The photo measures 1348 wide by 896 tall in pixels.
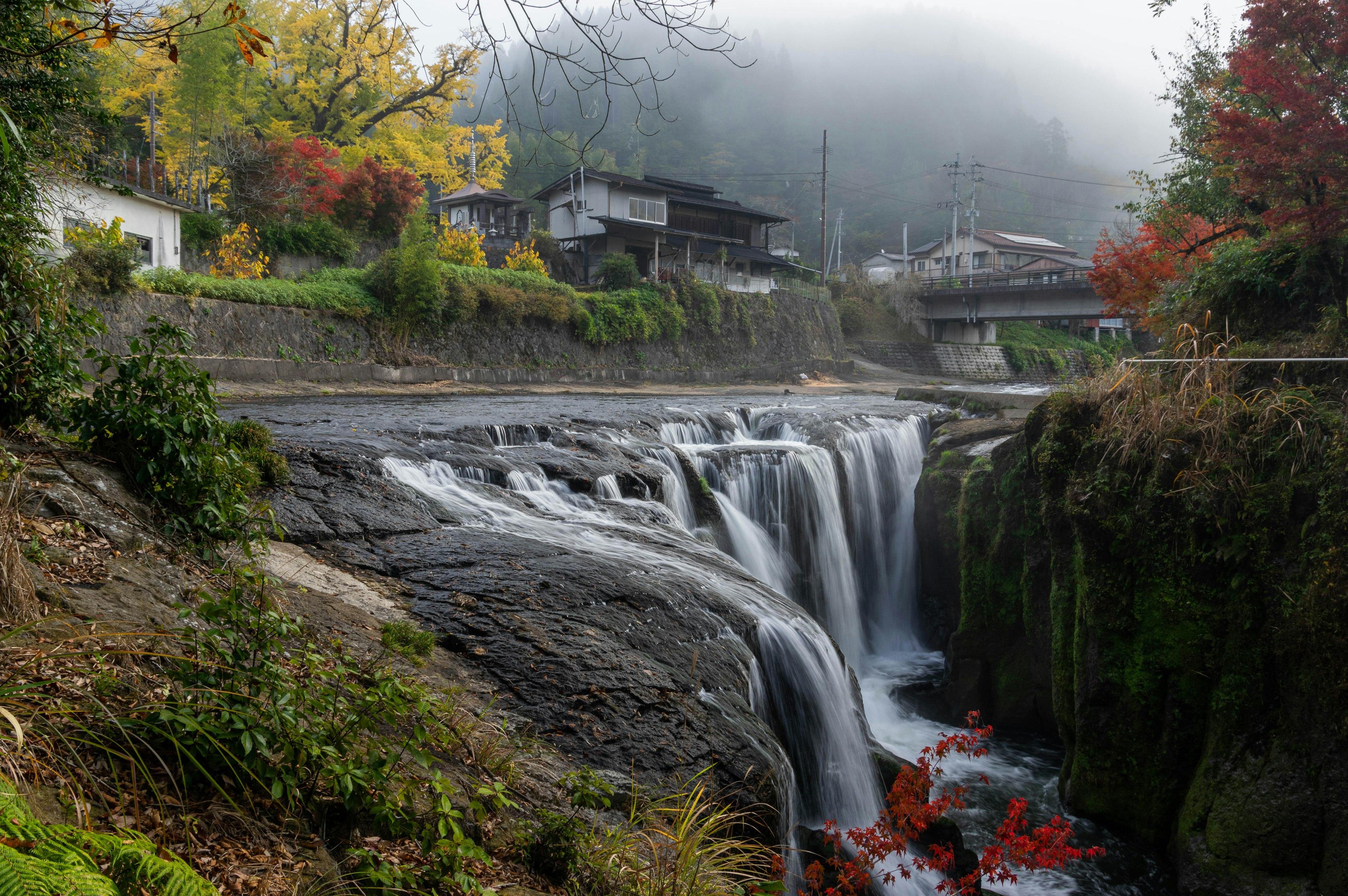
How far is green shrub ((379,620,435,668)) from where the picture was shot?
16.7 ft

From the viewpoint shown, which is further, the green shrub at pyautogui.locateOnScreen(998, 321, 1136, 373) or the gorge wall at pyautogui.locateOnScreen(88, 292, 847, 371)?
the green shrub at pyautogui.locateOnScreen(998, 321, 1136, 373)

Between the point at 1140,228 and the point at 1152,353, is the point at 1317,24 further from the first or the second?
the point at 1140,228

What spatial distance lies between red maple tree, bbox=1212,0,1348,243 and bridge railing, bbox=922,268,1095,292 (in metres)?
33.4

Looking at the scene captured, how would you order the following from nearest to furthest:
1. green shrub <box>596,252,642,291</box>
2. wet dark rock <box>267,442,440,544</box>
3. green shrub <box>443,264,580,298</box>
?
wet dark rock <box>267,442,440,544</box>
green shrub <box>443,264,580,298</box>
green shrub <box>596,252,642,291</box>

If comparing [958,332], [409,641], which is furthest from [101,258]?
[958,332]

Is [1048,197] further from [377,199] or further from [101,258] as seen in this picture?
[101,258]

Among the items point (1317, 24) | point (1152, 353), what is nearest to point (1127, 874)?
point (1152, 353)

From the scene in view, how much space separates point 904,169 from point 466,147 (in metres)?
104

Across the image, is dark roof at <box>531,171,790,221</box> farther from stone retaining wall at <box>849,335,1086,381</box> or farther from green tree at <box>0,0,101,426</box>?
green tree at <box>0,0,101,426</box>

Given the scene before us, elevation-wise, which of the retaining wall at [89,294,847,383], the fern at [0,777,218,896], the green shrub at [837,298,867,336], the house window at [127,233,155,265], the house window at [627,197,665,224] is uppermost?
the house window at [627,197,665,224]

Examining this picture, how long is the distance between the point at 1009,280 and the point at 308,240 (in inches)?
1569

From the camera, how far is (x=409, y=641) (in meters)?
5.33

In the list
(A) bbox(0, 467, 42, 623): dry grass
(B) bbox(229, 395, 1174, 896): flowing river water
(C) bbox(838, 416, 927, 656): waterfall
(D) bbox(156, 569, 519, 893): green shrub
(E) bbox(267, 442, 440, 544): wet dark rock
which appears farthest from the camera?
(C) bbox(838, 416, 927, 656): waterfall

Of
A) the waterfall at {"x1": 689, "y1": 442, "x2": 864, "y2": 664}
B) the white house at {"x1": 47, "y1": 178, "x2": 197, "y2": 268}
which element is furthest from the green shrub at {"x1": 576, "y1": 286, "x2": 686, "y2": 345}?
the waterfall at {"x1": 689, "y1": 442, "x2": 864, "y2": 664}
